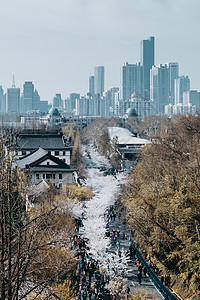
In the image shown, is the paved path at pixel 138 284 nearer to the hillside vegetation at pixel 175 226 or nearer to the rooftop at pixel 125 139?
the hillside vegetation at pixel 175 226

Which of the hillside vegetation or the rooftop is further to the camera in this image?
the rooftop

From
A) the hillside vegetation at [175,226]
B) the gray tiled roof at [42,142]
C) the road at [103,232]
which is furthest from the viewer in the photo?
the gray tiled roof at [42,142]

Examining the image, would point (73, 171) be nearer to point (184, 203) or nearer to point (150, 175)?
point (150, 175)

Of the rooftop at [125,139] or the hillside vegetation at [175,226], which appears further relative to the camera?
the rooftop at [125,139]

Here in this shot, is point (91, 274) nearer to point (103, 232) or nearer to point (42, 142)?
point (103, 232)

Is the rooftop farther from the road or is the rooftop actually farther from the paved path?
the paved path

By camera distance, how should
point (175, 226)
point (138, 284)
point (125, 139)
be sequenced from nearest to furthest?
point (175, 226) < point (138, 284) < point (125, 139)

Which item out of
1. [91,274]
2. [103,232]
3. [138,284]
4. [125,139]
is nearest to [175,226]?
[138,284]

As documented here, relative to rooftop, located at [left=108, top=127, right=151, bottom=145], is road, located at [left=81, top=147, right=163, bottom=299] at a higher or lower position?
lower

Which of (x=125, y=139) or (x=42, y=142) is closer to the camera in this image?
(x=42, y=142)

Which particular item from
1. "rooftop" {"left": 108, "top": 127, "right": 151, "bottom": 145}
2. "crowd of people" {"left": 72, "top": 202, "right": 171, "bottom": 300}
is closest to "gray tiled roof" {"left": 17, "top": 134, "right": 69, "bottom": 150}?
"rooftop" {"left": 108, "top": 127, "right": 151, "bottom": 145}

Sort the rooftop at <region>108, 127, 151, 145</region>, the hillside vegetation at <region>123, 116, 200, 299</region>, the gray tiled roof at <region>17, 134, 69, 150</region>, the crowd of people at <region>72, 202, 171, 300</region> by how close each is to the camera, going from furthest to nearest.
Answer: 1. the rooftop at <region>108, 127, 151, 145</region>
2. the gray tiled roof at <region>17, 134, 69, 150</region>
3. the crowd of people at <region>72, 202, 171, 300</region>
4. the hillside vegetation at <region>123, 116, 200, 299</region>

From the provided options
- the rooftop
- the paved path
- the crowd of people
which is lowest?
the paved path

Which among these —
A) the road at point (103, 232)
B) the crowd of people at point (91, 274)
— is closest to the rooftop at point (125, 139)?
the road at point (103, 232)
